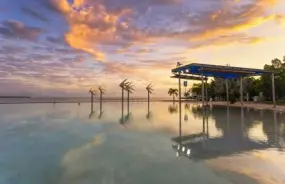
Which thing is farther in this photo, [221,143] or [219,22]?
[219,22]

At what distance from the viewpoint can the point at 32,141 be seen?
1053 centimetres

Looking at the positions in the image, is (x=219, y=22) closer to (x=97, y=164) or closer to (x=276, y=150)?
(x=276, y=150)

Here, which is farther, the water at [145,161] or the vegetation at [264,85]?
the vegetation at [264,85]

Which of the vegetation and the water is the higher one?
the vegetation

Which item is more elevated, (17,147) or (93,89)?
(93,89)

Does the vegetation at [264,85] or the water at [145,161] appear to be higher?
the vegetation at [264,85]

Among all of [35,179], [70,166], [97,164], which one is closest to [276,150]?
[97,164]

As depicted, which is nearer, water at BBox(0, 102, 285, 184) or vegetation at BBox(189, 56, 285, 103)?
water at BBox(0, 102, 285, 184)

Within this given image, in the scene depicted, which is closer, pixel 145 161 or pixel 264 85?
pixel 145 161

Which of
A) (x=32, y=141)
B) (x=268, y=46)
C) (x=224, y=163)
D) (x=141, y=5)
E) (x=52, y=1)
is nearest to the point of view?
(x=224, y=163)

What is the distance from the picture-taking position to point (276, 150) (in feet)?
25.7

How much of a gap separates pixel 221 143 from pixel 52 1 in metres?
11.6

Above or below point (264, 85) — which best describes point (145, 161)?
below

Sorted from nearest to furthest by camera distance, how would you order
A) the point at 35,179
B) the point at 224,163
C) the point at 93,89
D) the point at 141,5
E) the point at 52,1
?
the point at 35,179, the point at 224,163, the point at 52,1, the point at 141,5, the point at 93,89
